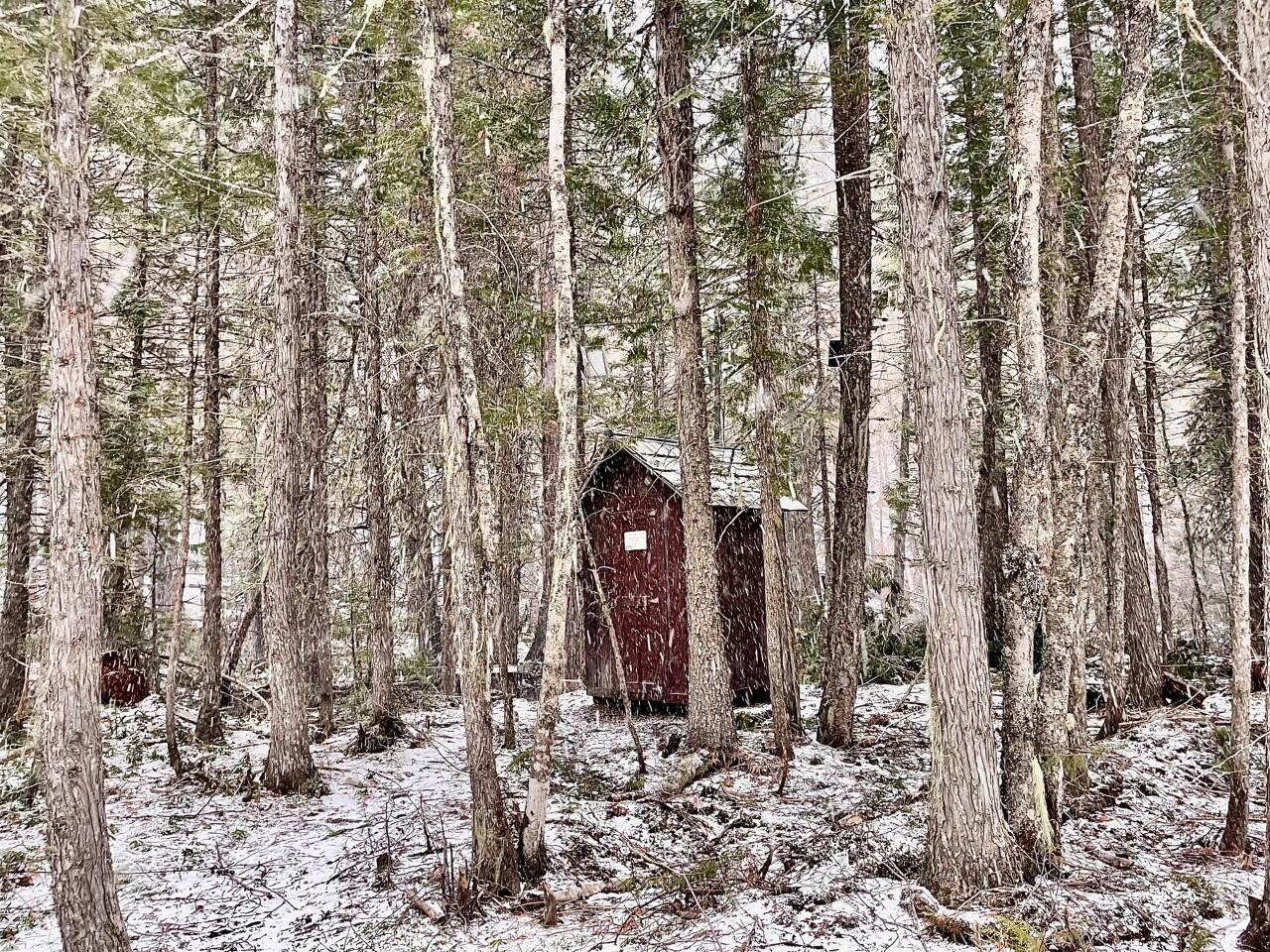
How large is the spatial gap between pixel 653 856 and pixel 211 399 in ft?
24.3

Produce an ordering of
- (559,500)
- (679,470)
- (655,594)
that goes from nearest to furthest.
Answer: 1. (559,500)
2. (679,470)
3. (655,594)

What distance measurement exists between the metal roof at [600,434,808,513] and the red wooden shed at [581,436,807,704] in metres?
0.02

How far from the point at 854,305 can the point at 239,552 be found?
13.1 metres

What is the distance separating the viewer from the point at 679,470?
12.1 metres

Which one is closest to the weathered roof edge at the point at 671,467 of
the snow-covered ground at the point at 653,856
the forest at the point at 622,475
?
the forest at the point at 622,475

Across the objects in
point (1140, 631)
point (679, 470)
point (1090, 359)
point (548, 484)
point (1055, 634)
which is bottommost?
point (1140, 631)

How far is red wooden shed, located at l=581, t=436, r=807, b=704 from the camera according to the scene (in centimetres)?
1234

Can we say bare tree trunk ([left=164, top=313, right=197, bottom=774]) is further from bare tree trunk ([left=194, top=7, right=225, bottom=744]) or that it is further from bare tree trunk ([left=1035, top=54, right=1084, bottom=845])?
bare tree trunk ([left=1035, top=54, right=1084, bottom=845])

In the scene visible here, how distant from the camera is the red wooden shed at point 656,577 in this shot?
12.3m

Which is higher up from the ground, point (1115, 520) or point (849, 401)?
point (849, 401)

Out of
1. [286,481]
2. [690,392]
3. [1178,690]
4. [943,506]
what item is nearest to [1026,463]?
[943,506]

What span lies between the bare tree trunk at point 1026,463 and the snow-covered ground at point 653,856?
2.50 feet

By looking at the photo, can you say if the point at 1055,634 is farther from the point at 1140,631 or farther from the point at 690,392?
the point at 1140,631

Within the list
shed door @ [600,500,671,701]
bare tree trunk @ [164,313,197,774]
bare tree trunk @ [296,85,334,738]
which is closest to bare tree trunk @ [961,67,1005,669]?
Result: shed door @ [600,500,671,701]
